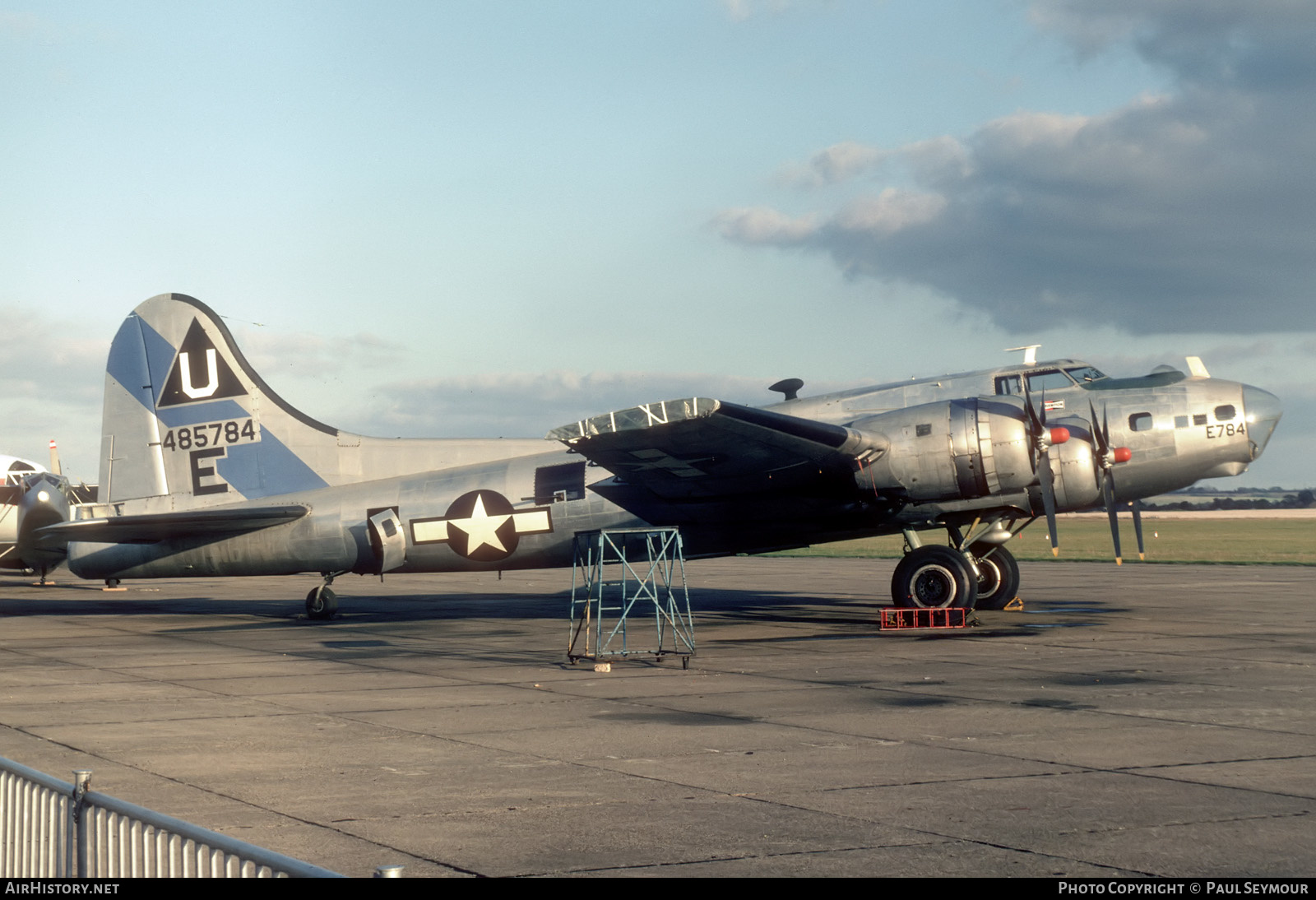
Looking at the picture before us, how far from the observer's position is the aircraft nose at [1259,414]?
22.1 meters

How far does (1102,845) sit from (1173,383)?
16.9 m

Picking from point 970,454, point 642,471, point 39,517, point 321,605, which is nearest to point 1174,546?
point 970,454

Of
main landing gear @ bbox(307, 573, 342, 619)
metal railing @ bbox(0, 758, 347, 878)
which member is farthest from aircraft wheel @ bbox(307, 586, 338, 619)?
metal railing @ bbox(0, 758, 347, 878)

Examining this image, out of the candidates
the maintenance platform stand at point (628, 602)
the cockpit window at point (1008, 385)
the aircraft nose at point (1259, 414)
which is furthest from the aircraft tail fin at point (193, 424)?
the aircraft nose at point (1259, 414)

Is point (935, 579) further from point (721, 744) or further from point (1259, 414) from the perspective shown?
point (721, 744)

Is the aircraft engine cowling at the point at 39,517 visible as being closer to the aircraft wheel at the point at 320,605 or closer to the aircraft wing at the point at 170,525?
the aircraft wing at the point at 170,525

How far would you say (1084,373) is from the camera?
23.2m

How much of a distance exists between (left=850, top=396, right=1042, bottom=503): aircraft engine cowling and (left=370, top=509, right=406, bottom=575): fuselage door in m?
9.78

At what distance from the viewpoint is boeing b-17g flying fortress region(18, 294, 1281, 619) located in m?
21.7

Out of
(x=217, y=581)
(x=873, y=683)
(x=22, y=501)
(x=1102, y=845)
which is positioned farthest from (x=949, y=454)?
(x=217, y=581)

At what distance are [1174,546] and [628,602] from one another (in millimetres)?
51377

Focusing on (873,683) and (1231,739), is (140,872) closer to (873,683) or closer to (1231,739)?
(1231,739)

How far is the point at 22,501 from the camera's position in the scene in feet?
125

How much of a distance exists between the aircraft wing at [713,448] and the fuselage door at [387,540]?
517cm
